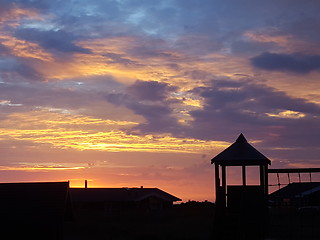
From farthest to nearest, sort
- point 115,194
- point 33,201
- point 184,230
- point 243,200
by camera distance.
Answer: point 115,194 < point 184,230 < point 33,201 < point 243,200

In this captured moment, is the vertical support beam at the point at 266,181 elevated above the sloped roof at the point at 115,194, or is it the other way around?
the sloped roof at the point at 115,194

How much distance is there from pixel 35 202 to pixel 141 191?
1583 inches

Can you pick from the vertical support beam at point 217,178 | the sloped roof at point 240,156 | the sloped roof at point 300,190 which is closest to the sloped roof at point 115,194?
the sloped roof at point 300,190

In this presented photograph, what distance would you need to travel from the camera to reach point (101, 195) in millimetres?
68250

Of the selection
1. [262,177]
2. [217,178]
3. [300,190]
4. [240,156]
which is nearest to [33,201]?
[217,178]

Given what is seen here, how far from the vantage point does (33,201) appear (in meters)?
32.0

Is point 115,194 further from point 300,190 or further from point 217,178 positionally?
point 217,178

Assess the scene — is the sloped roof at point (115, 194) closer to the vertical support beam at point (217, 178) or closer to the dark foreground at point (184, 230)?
the dark foreground at point (184, 230)

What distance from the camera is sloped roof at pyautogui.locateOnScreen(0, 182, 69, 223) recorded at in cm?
3102

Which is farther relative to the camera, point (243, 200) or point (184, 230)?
point (184, 230)

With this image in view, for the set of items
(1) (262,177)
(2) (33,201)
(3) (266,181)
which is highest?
(1) (262,177)

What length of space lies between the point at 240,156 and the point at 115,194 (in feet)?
141

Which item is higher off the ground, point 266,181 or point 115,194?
point 115,194

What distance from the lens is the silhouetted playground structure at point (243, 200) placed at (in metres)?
26.9
